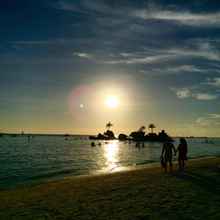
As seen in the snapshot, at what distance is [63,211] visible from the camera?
11.0 m

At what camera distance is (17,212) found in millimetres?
11281

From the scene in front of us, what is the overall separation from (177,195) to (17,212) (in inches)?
270

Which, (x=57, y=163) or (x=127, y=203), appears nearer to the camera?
(x=127, y=203)

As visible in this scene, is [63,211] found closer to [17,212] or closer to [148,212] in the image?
[17,212]

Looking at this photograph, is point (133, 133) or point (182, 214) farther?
point (133, 133)

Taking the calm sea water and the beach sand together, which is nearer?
the beach sand

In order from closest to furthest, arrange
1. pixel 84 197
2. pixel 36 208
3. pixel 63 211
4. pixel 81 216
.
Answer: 1. pixel 81 216
2. pixel 63 211
3. pixel 36 208
4. pixel 84 197

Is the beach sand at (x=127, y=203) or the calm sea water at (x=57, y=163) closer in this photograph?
the beach sand at (x=127, y=203)

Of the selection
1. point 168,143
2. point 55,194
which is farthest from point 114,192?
point 168,143

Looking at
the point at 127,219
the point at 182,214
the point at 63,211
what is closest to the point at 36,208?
the point at 63,211

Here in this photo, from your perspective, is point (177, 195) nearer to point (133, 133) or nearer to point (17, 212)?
point (17, 212)

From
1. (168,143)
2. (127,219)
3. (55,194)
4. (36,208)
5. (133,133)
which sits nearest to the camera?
(127,219)

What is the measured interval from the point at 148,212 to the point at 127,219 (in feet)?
3.48

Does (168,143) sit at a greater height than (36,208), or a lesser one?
greater
